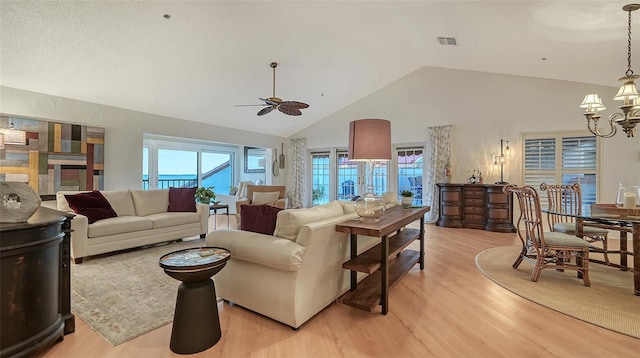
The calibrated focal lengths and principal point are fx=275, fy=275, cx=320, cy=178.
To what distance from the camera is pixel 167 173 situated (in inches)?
302

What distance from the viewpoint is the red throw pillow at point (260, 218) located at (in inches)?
92.2

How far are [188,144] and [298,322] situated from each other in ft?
23.5

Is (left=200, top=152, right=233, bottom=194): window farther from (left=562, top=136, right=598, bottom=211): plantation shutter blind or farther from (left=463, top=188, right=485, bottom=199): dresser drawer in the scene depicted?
(left=562, top=136, right=598, bottom=211): plantation shutter blind

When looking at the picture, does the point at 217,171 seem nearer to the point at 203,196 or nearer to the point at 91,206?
the point at 203,196

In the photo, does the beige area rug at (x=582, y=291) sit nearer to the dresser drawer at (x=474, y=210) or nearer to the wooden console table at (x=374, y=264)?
the wooden console table at (x=374, y=264)

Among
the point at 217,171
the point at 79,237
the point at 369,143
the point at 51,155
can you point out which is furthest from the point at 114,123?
the point at 369,143

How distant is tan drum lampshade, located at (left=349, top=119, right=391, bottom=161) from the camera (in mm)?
2443

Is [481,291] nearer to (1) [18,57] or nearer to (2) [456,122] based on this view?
(2) [456,122]

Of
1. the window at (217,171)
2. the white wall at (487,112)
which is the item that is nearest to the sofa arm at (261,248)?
the white wall at (487,112)

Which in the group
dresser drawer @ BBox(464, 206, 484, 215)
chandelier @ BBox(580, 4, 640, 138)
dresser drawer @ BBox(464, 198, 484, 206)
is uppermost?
chandelier @ BBox(580, 4, 640, 138)

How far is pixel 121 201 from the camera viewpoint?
4.45 m

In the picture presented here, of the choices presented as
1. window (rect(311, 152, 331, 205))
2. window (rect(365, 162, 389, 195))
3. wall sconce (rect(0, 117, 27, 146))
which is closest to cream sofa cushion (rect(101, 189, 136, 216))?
wall sconce (rect(0, 117, 27, 146))

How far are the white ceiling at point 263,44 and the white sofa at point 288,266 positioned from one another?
2905 millimetres

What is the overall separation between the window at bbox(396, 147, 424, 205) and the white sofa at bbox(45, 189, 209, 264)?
4943mm
